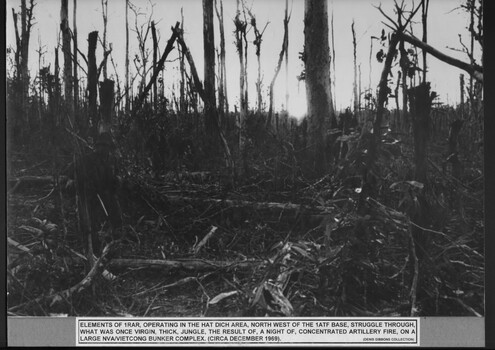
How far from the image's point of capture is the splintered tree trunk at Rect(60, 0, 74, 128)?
8.97ft

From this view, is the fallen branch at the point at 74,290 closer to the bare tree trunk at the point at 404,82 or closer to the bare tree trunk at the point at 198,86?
the bare tree trunk at the point at 198,86

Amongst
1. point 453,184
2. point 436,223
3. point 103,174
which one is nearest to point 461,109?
point 453,184

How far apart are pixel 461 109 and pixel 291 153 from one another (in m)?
0.90

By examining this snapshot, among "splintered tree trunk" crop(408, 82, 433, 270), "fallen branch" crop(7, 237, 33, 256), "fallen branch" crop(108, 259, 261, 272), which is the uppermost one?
"splintered tree trunk" crop(408, 82, 433, 270)

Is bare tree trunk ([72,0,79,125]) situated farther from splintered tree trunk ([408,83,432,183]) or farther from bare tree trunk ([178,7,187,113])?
splintered tree trunk ([408,83,432,183])

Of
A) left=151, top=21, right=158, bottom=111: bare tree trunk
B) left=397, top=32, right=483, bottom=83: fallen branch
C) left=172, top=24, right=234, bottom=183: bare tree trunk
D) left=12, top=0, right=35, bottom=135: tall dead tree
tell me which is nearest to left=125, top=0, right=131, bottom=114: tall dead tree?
left=151, top=21, right=158, bottom=111: bare tree trunk

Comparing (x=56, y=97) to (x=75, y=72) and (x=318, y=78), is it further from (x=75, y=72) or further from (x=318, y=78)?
(x=318, y=78)

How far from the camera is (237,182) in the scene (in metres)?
2.79

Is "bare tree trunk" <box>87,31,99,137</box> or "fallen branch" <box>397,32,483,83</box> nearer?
"fallen branch" <box>397,32,483,83</box>

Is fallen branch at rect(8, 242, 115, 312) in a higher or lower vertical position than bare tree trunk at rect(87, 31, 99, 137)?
lower

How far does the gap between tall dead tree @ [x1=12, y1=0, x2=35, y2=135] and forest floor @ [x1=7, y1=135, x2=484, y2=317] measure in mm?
286

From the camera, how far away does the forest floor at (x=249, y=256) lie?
2684 mm

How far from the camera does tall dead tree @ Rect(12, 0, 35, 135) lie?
2.73 meters
